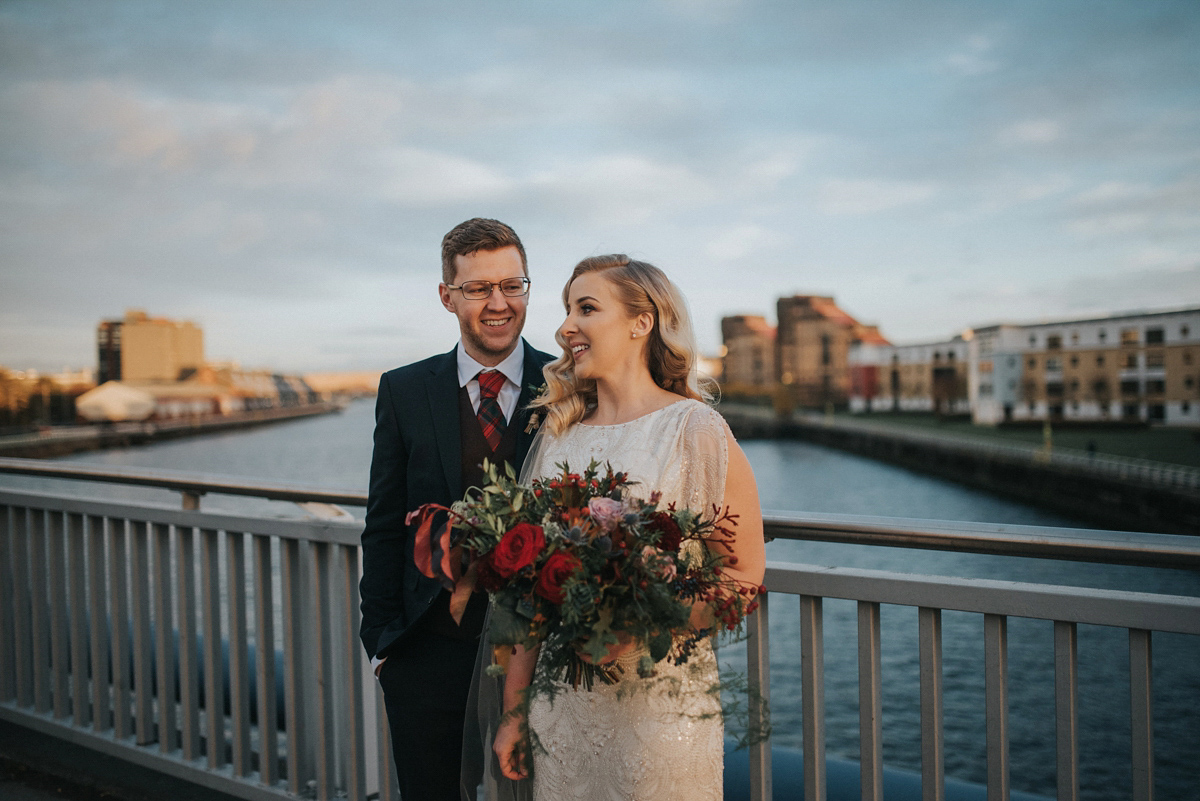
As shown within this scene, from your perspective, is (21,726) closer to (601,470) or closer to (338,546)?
(338,546)

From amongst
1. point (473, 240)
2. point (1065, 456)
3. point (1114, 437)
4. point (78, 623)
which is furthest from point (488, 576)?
point (1114, 437)

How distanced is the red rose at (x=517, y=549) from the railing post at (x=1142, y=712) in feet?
3.50

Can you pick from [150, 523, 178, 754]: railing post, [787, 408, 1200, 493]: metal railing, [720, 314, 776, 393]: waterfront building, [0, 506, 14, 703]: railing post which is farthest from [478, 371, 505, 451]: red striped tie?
[720, 314, 776, 393]: waterfront building

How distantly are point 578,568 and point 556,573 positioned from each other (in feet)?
0.11

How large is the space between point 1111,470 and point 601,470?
49.9 metres

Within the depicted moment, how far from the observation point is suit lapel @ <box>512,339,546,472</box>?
6.11 feet

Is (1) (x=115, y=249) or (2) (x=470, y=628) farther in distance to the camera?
(1) (x=115, y=249)

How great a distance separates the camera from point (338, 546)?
2.41 metres

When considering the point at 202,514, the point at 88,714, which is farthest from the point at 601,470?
the point at 88,714

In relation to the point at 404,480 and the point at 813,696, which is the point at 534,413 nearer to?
the point at 404,480

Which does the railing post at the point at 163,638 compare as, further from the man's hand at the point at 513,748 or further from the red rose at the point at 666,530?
the red rose at the point at 666,530

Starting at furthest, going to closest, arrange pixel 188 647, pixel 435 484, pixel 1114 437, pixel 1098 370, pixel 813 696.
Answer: pixel 1098 370 < pixel 1114 437 < pixel 188 647 < pixel 435 484 < pixel 813 696

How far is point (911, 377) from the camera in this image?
97.3 meters

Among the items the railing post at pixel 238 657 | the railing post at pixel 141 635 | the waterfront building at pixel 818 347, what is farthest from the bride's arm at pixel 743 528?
the waterfront building at pixel 818 347
